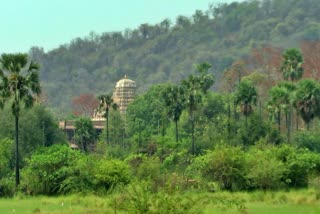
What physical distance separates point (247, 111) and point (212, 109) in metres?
28.6

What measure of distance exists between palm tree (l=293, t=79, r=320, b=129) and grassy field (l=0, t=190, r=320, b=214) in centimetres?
2115

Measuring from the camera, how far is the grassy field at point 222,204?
113 ft

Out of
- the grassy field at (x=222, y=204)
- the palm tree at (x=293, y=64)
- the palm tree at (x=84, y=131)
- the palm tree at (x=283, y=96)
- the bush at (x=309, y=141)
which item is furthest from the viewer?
the palm tree at (x=84, y=131)

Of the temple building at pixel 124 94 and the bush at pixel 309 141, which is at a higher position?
the temple building at pixel 124 94

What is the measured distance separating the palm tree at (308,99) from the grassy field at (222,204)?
21151 millimetres

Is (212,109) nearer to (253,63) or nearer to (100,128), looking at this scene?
(100,128)

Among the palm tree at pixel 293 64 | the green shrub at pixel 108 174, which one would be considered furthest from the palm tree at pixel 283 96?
the green shrub at pixel 108 174

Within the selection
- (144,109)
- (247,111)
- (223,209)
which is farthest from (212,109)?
(223,209)

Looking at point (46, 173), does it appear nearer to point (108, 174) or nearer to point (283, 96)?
point (108, 174)

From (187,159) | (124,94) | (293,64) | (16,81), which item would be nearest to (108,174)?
(16,81)

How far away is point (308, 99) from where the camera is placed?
65.1 meters

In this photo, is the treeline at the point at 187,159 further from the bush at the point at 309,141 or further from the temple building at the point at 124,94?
the temple building at the point at 124,94

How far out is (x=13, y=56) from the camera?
46.0 meters

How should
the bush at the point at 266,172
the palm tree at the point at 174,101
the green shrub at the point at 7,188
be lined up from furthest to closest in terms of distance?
1. the palm tree at the point at 174,101
2. the green shrub at the point at 7,188
3. the bush at the point at 266,172
